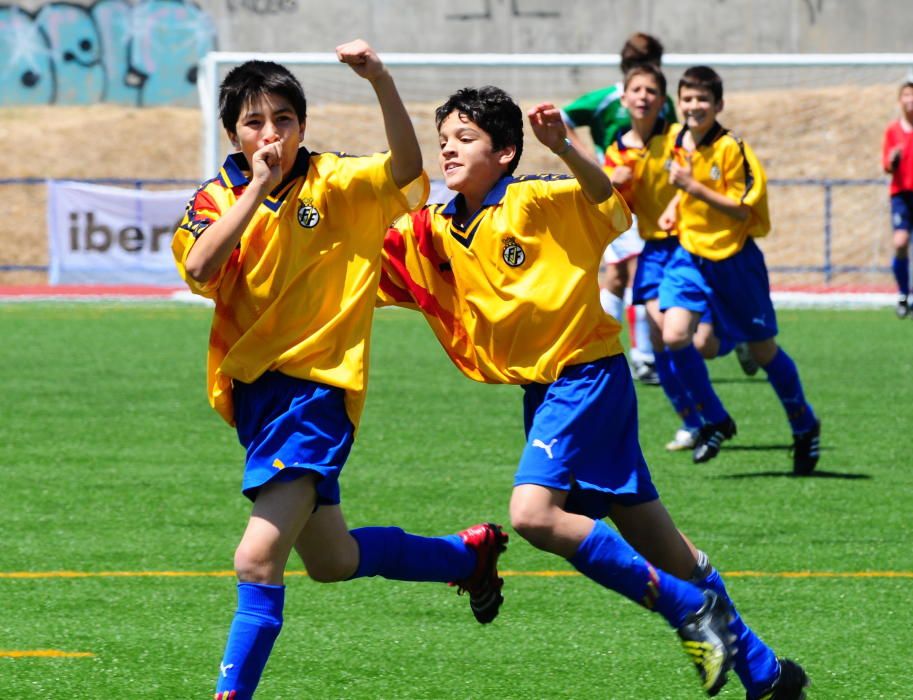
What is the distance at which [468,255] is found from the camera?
4.78 metres

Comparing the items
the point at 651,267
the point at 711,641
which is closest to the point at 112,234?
the point at 651,267

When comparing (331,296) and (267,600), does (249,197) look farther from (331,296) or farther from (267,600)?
(267,600)

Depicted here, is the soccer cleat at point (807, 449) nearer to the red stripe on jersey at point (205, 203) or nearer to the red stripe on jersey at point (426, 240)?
the red stripe on jersey at point (426, 240)

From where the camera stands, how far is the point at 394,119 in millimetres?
4410

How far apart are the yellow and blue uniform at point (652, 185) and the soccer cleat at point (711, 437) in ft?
2.72

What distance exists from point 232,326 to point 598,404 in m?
0.96

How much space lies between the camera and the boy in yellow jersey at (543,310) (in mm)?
4539

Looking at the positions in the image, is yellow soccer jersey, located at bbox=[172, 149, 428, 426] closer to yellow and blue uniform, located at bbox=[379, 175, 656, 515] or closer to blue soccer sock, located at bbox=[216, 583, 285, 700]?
yellow and blue uniform, located at bbox=[379, 175, 656, 515]

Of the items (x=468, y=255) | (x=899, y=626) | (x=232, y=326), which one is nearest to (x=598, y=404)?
(x=468, y=255)

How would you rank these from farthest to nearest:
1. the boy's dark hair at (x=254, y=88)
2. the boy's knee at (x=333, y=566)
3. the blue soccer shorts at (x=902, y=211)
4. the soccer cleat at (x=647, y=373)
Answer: the blue soccer shorts at (x=902, y=211) → the soccer cleat at (x=647, y=373) → the boy's knee at (x=333, y=566) → the boy's dark hair at (x=254, y=88)

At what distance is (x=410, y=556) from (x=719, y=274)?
3958mm

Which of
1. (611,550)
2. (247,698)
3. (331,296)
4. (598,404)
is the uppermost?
(331,296)

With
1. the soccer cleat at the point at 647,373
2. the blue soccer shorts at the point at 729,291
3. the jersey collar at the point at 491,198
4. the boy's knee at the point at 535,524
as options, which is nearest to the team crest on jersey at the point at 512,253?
the jersey collar at the point at 491,198

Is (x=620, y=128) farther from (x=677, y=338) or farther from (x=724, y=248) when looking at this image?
(x=677, y=338)
